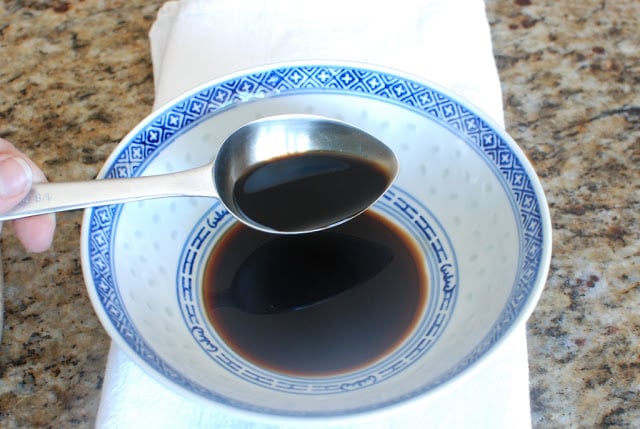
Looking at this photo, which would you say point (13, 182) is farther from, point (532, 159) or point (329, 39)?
point (532, 159)

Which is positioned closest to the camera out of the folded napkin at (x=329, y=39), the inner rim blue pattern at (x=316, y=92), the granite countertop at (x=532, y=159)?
the inner rim blue pattern at (x=316, y=92)

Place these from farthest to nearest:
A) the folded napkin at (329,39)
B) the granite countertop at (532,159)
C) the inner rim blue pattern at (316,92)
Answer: the folded napkin at (329,39) < the granite countertop at (532,159) < the inner rim blue pattern at (316,92)

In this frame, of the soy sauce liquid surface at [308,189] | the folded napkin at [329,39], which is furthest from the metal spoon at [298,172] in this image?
the folded napkin at [329,39]

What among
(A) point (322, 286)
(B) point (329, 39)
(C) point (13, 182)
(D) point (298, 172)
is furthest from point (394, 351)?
(B) point (329, 39)

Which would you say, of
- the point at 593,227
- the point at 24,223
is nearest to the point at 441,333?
the point at 593,227

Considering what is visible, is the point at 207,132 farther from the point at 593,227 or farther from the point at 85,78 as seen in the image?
the point at 593,227

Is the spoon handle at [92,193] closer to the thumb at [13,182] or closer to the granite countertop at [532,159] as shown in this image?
the thumb at [13,182]
